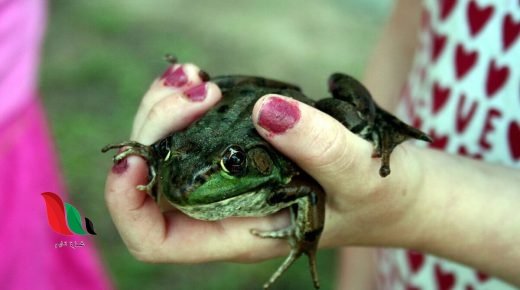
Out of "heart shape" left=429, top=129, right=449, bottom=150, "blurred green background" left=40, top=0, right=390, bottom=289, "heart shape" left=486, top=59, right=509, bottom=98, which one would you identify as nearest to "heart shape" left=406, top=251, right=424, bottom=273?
"heart shape" left=429, top=129, right=449, bottom=150

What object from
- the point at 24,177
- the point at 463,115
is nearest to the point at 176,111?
the point at 24,177

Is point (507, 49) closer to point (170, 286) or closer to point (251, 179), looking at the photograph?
point (251, 179)

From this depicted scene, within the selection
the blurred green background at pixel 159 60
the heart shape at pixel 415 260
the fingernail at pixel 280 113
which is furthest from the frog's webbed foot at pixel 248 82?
the blurred green background at pixel 159 60

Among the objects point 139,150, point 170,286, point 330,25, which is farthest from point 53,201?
point 330,25

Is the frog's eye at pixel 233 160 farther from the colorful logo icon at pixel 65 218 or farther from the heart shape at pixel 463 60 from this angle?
the heart shape at pixel 463 60

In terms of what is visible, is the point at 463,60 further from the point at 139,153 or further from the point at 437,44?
the point at 139,153
